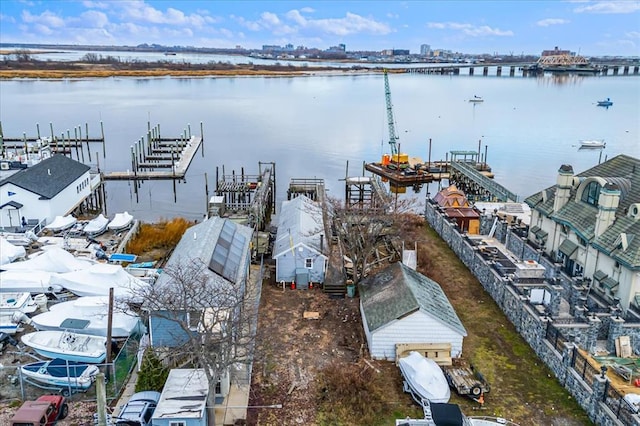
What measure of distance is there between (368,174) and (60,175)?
36.0 meters

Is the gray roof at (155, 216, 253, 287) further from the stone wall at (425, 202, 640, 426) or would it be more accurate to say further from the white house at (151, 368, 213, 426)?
the stone wall at (425, 202, 640, 426)

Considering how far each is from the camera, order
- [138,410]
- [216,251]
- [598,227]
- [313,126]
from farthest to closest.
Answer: [313,126]
[598,227]
[216,251]
[138,410]

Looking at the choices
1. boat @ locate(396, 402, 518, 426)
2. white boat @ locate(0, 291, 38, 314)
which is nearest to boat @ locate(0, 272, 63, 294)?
white boat @ locate(0, 291, 38, 314)

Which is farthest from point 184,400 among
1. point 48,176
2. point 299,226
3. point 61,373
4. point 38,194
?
point 48,176

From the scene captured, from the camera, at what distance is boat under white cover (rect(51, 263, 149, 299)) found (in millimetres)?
24219

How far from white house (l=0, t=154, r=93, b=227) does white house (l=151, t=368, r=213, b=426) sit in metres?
25.3

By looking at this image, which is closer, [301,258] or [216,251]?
[216,251]

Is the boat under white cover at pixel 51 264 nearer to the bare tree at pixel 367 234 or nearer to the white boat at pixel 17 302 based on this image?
the white boat at pixel 17 302

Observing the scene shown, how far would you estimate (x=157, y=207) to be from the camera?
4875 centimetres

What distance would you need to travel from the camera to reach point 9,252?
2848 cm

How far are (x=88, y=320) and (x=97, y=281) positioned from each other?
3.95m

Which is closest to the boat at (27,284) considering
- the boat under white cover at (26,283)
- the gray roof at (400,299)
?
the boat under white cover at (26,283)

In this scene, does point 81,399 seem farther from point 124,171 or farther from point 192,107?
point 192,107

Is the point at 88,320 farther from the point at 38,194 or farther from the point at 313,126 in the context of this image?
the point at 313,126
